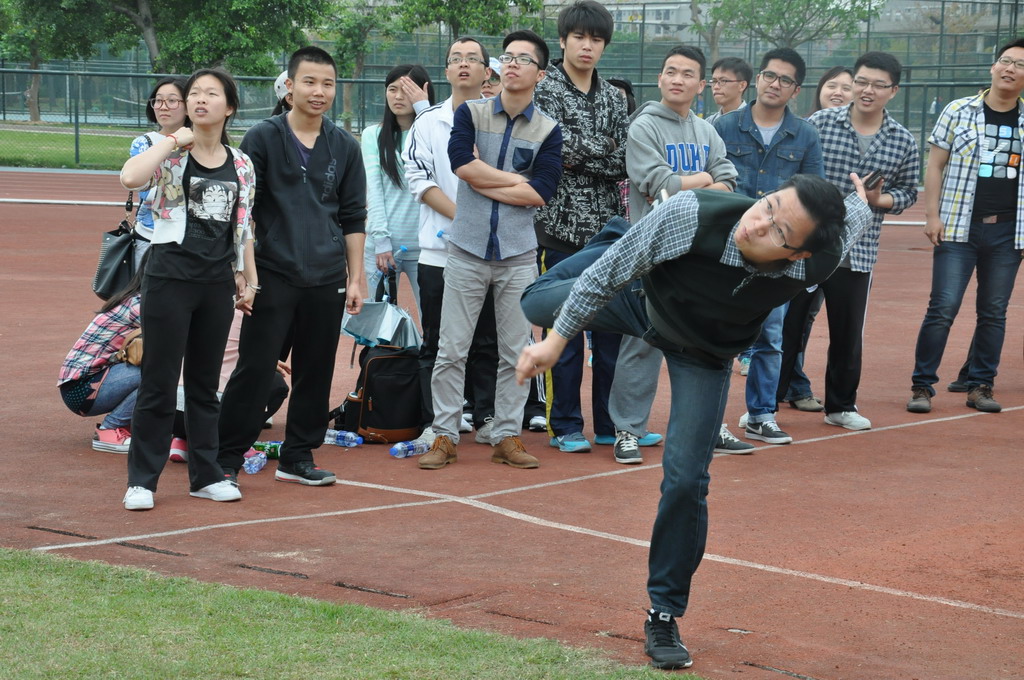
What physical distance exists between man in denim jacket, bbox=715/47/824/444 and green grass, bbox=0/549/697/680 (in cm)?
387

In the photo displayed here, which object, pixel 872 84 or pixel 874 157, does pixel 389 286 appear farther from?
pixel 872 84

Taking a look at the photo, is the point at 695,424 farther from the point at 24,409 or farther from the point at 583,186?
the point at 24,409

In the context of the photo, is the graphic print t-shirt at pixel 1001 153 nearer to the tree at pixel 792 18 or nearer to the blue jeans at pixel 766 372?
the blue jeans at pixel 766 372

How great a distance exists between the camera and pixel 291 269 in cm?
627

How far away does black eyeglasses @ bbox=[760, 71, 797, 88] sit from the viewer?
25.8ft

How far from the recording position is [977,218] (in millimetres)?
8820

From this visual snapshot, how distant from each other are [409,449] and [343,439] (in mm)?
513

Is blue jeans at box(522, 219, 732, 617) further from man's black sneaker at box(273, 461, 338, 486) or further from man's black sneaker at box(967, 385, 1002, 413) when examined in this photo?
man's black sneaker at box(967, 385, 1002, 413)

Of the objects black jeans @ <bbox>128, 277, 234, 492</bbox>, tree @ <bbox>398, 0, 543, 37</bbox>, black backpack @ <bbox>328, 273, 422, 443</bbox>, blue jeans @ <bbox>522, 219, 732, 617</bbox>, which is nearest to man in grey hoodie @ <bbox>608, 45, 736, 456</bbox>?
black backpack @ <bbox>328, 273, 422, 443</bbox>

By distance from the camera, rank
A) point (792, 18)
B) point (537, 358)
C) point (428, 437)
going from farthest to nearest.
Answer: point (792, 18) < point (428, 437) < point (537, 358)

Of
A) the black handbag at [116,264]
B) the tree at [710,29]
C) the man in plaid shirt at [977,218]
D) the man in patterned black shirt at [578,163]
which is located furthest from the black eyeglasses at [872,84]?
the tree at [710,29]

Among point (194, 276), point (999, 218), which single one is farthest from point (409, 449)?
point (999, 218)

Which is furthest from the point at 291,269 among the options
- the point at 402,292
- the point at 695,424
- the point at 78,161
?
the point at 78,161

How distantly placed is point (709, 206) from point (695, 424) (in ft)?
2.52
